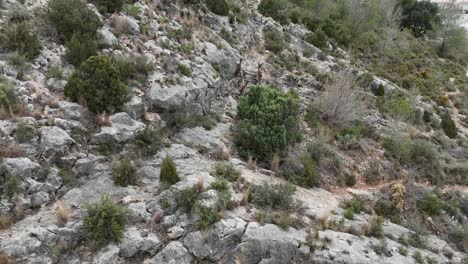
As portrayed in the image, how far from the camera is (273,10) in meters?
22.8

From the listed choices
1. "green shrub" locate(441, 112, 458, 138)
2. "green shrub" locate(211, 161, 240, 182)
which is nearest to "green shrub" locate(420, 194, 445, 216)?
"green shrub" locate(211, 161, 240, 182)

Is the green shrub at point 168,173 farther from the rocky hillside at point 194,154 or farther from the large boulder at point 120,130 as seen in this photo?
the large boulder at point 120,130

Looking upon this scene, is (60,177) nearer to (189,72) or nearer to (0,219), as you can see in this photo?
(0,219)

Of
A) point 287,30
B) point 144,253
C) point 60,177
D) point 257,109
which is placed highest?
point 287,30

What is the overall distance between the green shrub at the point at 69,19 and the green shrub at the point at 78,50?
1.41 ft

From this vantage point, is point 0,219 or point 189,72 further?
point 189,72

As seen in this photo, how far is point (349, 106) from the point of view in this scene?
15.4 m

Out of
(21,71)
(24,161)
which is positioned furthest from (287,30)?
(24,161)

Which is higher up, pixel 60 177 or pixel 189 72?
pixel 189 72

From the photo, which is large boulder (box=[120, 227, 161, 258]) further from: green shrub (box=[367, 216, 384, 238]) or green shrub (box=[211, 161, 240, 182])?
green shrub (box=[367, 216, 384, 238])

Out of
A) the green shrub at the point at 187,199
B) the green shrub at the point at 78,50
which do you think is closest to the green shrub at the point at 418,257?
the green shrub at the point at 187,199

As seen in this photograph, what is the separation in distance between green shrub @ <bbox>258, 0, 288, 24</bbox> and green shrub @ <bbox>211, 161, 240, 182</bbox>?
14.7 metres

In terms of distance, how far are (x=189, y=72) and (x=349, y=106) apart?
686 cm

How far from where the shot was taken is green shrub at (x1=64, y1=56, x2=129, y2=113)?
9.77m
